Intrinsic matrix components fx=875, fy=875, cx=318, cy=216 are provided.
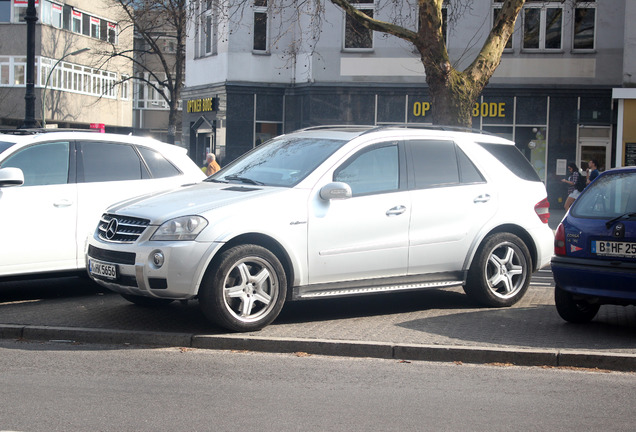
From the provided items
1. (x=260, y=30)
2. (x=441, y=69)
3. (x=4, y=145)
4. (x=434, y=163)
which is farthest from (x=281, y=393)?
(x=260, y=30)

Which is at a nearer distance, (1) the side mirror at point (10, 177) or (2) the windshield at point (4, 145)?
(1) the side mirror at point (10, 177)

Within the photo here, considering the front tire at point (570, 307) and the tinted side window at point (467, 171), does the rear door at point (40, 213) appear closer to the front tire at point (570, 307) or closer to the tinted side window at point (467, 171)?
the tinted side window at point (467, 171)

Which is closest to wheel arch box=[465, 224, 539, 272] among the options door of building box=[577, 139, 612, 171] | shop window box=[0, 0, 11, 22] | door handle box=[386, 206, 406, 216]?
door handle box=[386, 206, 406, 216]

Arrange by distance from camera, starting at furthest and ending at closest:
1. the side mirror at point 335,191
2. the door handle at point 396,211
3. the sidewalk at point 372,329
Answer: the door handle at point 396,211, the side mirror at point 335,191, the sidewalk at point 372,329

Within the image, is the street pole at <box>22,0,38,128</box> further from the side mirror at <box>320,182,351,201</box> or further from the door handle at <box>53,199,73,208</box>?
the side mirror at <box>320,182,351,201</box>

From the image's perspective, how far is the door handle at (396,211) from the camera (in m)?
8.26

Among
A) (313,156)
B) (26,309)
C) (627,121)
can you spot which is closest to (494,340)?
(313,156)

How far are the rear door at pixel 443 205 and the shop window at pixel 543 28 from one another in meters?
20.8

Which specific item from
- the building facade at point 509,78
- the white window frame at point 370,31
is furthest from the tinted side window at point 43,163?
the white window frame at point 370,31

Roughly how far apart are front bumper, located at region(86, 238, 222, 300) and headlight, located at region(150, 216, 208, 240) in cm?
6

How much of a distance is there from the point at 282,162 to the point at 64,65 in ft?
165

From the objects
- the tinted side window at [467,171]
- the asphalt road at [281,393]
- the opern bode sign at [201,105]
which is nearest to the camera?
the asphalt road at [281,393]

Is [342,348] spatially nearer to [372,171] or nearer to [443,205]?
[372,171]

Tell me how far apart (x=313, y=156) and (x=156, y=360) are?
260 centimetres
